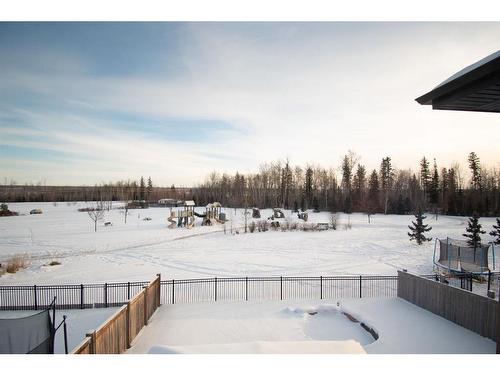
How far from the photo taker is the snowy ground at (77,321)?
851 centimetres

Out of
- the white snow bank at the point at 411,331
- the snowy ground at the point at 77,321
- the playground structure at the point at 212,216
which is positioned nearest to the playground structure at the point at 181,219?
the playground structure at the point at 212,216

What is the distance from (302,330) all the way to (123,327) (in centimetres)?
507

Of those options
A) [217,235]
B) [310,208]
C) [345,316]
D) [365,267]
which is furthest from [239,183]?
[345,316]

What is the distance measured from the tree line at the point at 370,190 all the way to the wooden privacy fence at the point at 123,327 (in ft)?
128

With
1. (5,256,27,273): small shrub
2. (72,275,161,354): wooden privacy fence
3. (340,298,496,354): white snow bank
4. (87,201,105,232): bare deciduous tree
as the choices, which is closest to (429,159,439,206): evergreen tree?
(340,298,496,354): white snow bank

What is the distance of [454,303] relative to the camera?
8766 millimetres

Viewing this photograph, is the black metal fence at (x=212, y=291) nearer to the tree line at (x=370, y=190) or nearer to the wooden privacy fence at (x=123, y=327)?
the wooden privacy fence at (x=123, y=327)

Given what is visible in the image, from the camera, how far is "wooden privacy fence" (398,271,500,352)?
7.61m

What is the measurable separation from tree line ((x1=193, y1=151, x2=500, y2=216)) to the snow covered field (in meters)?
19.6

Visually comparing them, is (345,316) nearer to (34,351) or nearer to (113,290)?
(34,351)

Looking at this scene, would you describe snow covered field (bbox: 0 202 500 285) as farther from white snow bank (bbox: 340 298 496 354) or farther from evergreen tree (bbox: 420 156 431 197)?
evergreen tree (bbox: 420 156 431 197)

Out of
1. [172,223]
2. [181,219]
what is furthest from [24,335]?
[181,219]

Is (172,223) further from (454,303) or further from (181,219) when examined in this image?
(454,303)

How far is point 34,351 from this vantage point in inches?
→ 241
